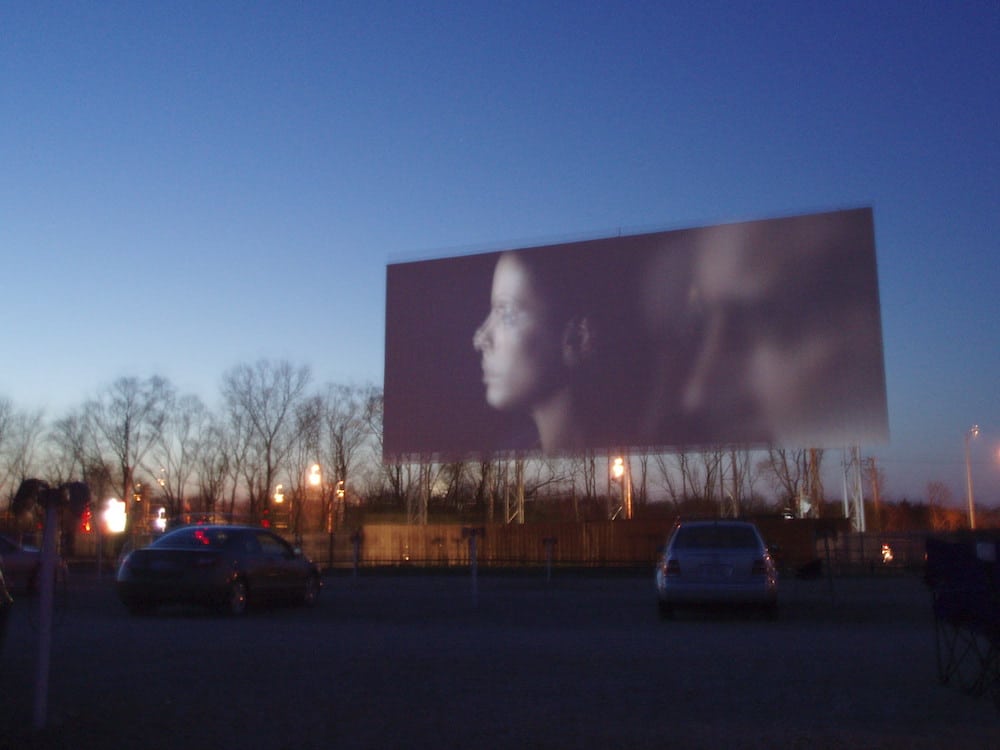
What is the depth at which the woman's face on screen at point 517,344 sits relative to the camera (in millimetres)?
30438

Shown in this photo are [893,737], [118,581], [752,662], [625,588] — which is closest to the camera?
[893,737]

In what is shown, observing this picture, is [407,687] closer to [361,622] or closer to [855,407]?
[361,622]

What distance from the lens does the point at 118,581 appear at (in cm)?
1375

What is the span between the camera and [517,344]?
30750 millimetres

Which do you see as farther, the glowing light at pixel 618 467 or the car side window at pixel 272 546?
the glowing light at pixel 618 467

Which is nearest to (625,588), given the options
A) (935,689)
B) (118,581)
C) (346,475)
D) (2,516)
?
(118,581)

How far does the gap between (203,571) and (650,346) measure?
17.9 metres

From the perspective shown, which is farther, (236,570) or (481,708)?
(236,570)

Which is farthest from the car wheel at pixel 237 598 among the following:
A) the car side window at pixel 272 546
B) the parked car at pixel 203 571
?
the car side window at pixel 272 546

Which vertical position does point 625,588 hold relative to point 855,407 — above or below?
below

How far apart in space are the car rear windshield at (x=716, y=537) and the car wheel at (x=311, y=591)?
5.58 m

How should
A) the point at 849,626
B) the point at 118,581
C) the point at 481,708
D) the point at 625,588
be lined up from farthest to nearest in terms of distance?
the point at 625,588 < the point at 118,581 < the point at 849,626 < the point at 481,708

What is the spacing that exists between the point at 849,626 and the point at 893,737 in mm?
7051

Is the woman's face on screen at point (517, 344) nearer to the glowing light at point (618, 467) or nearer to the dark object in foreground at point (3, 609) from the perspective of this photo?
the glowing light at point (618, 467)
